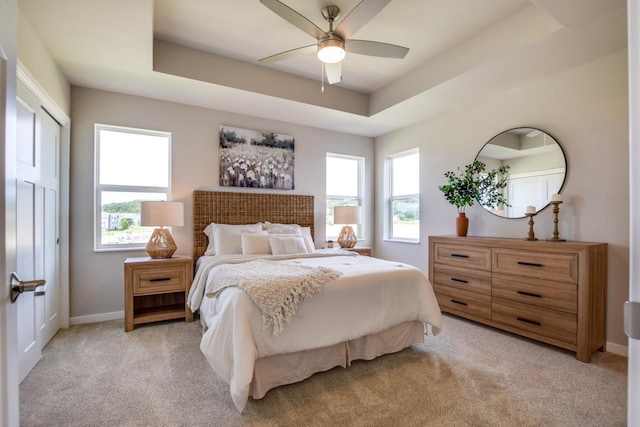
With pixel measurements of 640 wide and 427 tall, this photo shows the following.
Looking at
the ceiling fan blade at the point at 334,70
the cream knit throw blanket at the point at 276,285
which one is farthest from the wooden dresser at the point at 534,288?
the ceiling fan blade at the point at 334,70

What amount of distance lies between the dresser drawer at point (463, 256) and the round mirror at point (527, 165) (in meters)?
0.60

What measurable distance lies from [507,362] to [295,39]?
11.1 feet

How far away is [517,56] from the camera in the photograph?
107 inches

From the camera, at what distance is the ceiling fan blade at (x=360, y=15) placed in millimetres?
1970

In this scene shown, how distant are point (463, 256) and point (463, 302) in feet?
1.66

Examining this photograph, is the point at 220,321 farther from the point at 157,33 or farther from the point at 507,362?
the point at 157,33

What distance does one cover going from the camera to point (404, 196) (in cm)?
484

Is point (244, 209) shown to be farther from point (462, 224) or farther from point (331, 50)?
point (462, 224)

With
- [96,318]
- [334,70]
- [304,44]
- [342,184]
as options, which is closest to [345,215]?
[342,184]

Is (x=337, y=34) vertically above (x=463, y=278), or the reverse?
(x=337, y=34)

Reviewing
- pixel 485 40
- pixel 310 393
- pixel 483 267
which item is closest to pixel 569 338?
pixel 483 267

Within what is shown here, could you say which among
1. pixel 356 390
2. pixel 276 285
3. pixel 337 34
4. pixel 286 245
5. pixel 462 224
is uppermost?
pixel 337 34

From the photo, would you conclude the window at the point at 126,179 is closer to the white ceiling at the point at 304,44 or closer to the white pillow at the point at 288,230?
the white ceiling at the point at 304,44

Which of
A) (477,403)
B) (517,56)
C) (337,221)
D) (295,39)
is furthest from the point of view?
(337,221)
